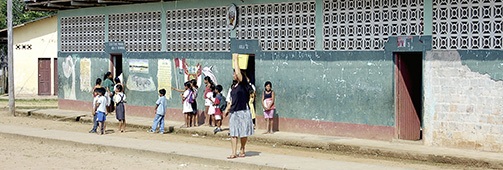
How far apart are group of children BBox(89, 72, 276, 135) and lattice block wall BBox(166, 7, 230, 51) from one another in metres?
0.99

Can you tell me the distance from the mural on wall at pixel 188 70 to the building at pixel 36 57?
51.8 feet

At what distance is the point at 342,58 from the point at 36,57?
22510 millimetres

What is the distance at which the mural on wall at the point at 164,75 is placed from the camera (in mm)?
22344

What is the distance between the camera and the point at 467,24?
14859 mm

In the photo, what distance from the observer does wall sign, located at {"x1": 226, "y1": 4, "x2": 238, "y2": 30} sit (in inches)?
785

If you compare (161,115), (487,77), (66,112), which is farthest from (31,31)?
(487,77)

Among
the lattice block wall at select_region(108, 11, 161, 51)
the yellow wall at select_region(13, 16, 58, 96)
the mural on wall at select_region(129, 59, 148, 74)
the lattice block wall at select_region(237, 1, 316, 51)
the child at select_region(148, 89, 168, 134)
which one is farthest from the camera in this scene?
the yellow wall at select_region(13, 16, 58, 96)

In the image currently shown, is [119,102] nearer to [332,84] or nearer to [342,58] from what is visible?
[332,84]

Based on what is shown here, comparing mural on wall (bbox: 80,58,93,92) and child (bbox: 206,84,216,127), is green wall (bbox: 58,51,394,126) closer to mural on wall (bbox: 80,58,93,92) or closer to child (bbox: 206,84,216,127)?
child (bbox: 206,84,216,127)

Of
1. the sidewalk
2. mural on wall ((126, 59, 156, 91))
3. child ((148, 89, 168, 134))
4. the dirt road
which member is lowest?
the dirt road

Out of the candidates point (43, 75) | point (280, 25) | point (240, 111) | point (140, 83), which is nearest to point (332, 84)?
point (280, 25)

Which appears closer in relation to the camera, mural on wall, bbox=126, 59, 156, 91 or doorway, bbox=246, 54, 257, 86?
doorway, bbox=246, 54, 257, 86

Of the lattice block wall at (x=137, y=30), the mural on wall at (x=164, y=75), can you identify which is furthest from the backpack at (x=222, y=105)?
the lattice block wall at (x=137, y=30)

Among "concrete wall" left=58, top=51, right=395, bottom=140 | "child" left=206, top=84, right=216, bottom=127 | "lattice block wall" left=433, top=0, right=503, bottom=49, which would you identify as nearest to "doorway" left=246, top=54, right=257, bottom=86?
"concrete wall" left=58, top=51, right=395, bottom=140
